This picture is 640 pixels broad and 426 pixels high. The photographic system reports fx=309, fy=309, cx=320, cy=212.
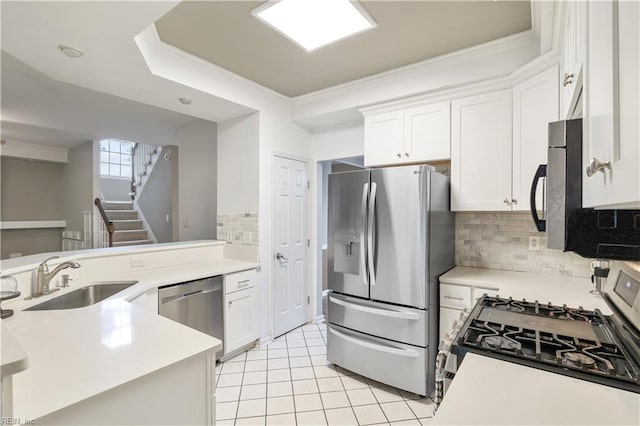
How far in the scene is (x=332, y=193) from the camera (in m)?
2.64

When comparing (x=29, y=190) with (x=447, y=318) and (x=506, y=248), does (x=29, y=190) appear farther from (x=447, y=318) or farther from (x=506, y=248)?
(x=506, y=248)

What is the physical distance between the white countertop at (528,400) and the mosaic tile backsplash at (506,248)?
6.06 ft

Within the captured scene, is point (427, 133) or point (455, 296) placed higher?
point (427, 133)

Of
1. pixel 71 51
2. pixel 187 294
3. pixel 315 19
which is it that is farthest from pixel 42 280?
pixel 315 19

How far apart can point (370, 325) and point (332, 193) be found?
1107mm

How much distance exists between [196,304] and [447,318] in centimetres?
198

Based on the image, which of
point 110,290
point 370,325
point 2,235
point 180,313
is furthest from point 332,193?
point 2,235

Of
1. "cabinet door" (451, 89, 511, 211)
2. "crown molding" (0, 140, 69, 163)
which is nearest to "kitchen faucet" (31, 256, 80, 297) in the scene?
"cabinet door" (451, 89, 511, 211)

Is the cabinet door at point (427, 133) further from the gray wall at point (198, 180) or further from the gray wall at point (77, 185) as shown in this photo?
the gray wall at point (77, 185)

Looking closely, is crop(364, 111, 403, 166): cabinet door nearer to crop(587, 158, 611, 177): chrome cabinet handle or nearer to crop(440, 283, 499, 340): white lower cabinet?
crop(440, 283, 499, 340): white lower cabinet

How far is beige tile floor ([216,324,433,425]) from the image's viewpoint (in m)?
2.04

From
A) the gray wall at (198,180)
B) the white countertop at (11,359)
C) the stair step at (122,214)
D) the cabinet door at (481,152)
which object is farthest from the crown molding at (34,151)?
the cabinet door at (481,152)

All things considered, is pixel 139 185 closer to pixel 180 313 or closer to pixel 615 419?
pixel 180 313

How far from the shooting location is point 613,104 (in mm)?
541
